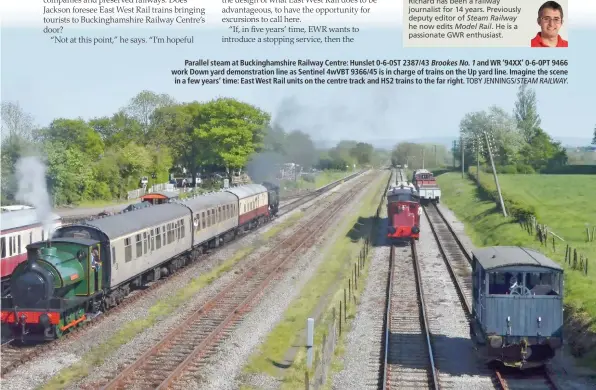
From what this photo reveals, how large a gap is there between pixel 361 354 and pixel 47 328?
876cm

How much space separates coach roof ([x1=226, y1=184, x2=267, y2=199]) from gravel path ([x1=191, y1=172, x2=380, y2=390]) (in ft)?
31.6

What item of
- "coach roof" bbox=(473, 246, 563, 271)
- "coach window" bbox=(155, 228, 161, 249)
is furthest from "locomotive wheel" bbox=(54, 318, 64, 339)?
"coach roof" bbox=(473, 246, 563, 271)

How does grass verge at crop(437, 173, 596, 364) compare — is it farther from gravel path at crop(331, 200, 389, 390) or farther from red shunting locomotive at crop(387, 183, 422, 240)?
gravel path at crop(331, 200, 389, 390)

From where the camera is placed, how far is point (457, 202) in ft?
210

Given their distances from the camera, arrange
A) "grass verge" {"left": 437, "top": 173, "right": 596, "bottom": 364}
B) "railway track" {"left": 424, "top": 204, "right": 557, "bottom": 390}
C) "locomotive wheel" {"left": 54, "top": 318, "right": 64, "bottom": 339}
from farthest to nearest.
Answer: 1. "grass verge" {"left": 437, "top": 173, "right": 596, "bottom": 364}
2. "locomotive wheel" {"left": 54, "top": 318, "right": 64, "bottom": 339}
3. "railway track" {"left": 424, "top": 204, "right": 557, "bottom": 390}

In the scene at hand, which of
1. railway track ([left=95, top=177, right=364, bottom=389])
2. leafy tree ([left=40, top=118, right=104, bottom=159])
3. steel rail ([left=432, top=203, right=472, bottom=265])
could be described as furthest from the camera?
leafy tree ([left=40, top=118, right=104, bottom=159])

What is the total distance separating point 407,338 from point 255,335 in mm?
4527

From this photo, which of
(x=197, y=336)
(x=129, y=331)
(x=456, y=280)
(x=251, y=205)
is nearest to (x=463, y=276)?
(x=456, y=280)

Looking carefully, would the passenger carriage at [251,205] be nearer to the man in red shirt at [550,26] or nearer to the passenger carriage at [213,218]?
the passenger carriage at [213,218]

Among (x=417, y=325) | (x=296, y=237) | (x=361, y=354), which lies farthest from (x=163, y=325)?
(x=296, y=237)

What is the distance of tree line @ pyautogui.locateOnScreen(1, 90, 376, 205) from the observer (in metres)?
50.9

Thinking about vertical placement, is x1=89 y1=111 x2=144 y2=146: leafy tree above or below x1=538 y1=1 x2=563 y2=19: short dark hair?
below

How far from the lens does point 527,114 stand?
3664 inches

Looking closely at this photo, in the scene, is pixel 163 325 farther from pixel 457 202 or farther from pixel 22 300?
pixel 457 202
